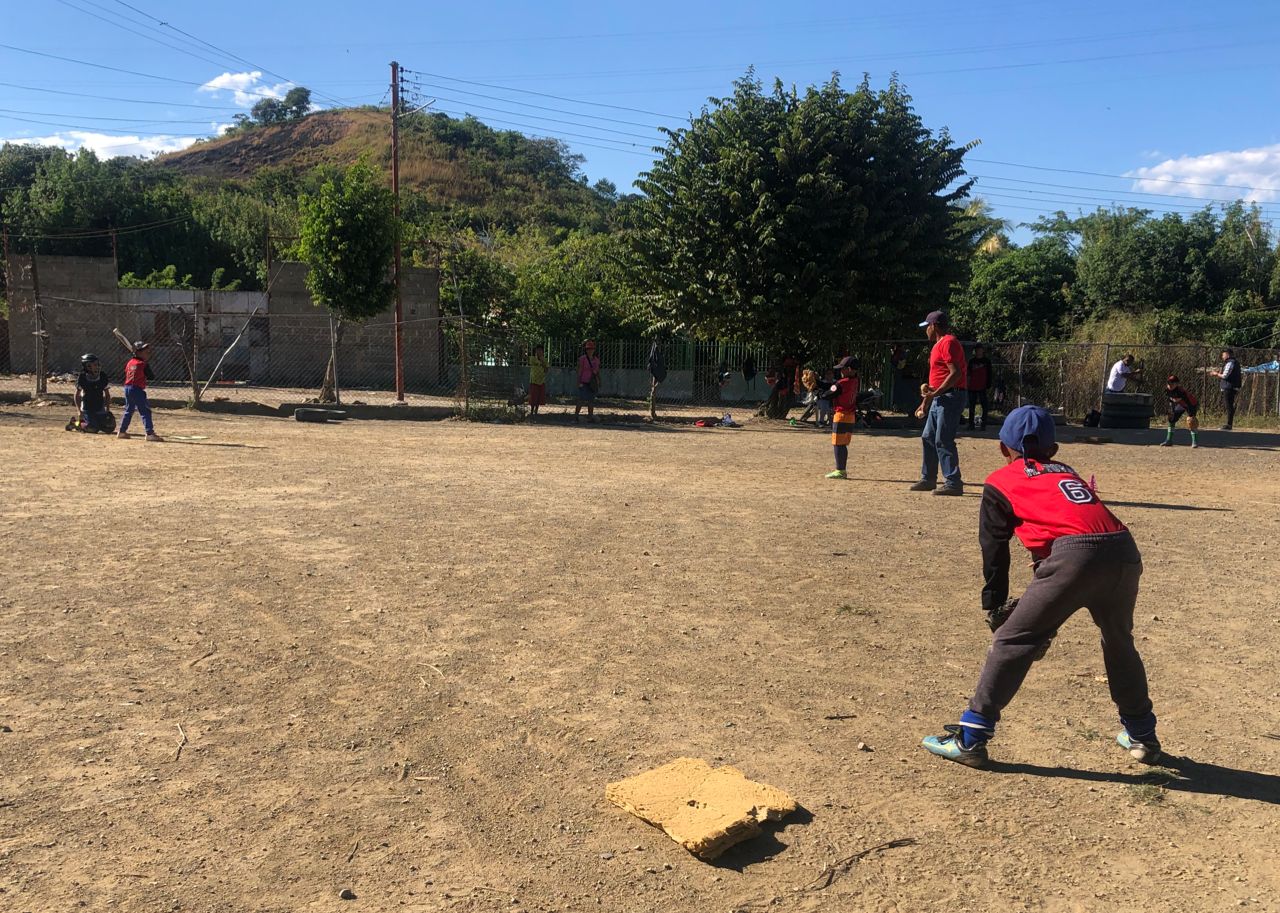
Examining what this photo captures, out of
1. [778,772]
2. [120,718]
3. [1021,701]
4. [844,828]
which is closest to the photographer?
[844,828]

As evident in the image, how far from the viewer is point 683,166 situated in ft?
65.1

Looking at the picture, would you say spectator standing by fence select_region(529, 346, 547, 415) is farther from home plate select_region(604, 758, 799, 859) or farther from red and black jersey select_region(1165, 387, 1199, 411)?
home plate select_region(604, 758, 799, 859)

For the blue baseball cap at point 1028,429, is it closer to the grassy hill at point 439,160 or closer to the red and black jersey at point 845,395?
the red and black jersey at point 845,395

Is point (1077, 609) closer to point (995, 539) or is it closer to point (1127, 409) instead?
point (995, 539)

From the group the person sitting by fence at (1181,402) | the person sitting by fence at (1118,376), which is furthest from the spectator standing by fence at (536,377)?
the person sitting by fence at (1118,376)

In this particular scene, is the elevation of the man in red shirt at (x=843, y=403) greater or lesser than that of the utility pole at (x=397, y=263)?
lesser

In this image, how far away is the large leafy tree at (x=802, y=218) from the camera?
18609 mm

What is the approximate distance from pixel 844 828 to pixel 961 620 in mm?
2689

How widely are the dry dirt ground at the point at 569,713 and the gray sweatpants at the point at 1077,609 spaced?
328 mm

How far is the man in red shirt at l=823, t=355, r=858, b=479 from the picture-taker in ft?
36.6

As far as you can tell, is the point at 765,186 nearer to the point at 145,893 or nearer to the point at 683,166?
the point at 683,166

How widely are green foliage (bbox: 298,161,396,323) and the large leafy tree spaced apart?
526 centimetres

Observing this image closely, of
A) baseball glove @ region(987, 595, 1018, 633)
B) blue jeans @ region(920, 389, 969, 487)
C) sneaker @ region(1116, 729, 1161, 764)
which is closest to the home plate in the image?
baseball glove @ region(987, 595, 1018, 633)

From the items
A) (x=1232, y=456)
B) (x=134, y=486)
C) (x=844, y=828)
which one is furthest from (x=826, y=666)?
(x=1232, y=456)
